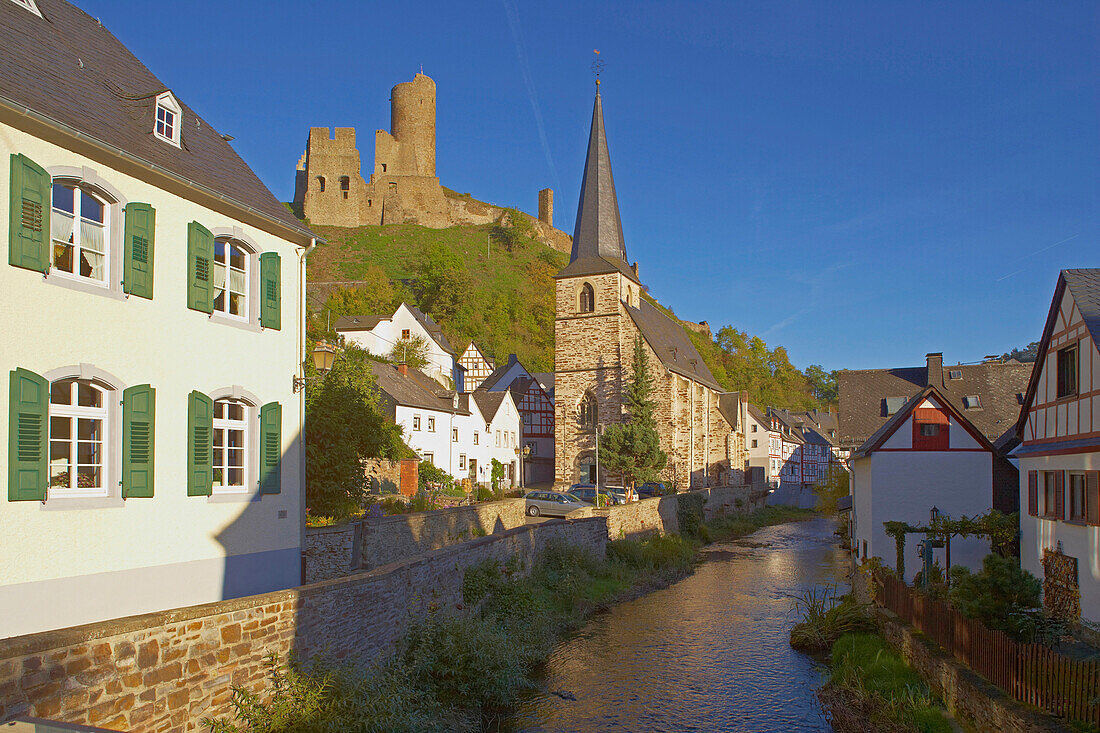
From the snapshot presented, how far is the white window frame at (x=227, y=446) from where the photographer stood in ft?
37.8

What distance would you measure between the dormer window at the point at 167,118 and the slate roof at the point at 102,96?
0.13m

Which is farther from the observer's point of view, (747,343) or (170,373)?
(747,343)

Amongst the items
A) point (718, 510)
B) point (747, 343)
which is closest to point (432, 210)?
point (747, 343)

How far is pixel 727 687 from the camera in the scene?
1484 cm

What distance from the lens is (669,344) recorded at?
52.5 m

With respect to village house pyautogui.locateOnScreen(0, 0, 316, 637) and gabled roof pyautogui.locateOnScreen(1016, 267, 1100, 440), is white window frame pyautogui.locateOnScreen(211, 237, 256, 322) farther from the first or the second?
gabled roof pyautogui.locateOnScreen(1016, 267, 1100, 440)

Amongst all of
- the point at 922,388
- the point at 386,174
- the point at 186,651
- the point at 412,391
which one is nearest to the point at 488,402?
the point at 412,391

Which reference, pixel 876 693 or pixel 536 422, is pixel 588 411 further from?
pixel 876 693

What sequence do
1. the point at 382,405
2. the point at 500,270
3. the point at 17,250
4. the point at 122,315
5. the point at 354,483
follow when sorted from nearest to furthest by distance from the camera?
the point at 17,250 → the point at 122,315 → the point at 354,483 → the point at 382,405 → the point at 500,270

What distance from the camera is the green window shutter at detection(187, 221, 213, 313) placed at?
11.0 m

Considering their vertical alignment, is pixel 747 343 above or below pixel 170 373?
above

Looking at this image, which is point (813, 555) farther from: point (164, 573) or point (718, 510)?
point (164, 573)

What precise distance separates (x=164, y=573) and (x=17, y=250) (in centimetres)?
445

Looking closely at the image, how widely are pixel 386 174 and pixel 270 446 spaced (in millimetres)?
95133
